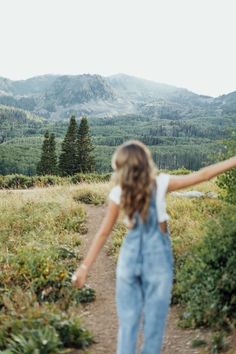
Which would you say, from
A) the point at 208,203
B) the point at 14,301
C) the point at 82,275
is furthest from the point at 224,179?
the point at 82,275

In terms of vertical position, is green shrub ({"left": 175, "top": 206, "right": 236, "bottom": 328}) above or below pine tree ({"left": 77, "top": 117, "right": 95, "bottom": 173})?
above

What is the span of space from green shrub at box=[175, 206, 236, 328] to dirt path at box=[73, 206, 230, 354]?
260 millimetres

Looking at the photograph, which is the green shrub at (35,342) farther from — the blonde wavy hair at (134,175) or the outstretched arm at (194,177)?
the outstretched arm at (194,177)

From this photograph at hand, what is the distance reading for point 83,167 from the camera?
58.4 m

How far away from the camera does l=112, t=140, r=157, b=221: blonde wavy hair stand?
443 centimetres

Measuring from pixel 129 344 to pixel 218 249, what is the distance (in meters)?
2.91

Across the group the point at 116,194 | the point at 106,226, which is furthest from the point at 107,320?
the point at 116,194

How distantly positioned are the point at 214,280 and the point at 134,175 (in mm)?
3509

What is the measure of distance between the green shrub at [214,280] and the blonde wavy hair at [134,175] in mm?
3008

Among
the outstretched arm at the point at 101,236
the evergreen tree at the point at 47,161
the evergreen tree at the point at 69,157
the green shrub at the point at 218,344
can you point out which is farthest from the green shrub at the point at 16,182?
the outstretched arm at the point at 101,236

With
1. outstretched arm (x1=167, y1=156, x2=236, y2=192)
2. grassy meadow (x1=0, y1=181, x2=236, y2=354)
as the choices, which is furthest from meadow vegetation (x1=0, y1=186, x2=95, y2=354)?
outstretched arm (x1=167, y1=156, x2=236, y2=192)

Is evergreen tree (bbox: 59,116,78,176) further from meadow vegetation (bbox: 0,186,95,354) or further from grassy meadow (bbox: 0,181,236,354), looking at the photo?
meadow vegetation (bbox: 0,186,95,354)

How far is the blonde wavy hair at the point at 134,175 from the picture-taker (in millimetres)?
4426

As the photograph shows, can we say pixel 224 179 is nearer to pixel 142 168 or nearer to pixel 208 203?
pixel 208 203
